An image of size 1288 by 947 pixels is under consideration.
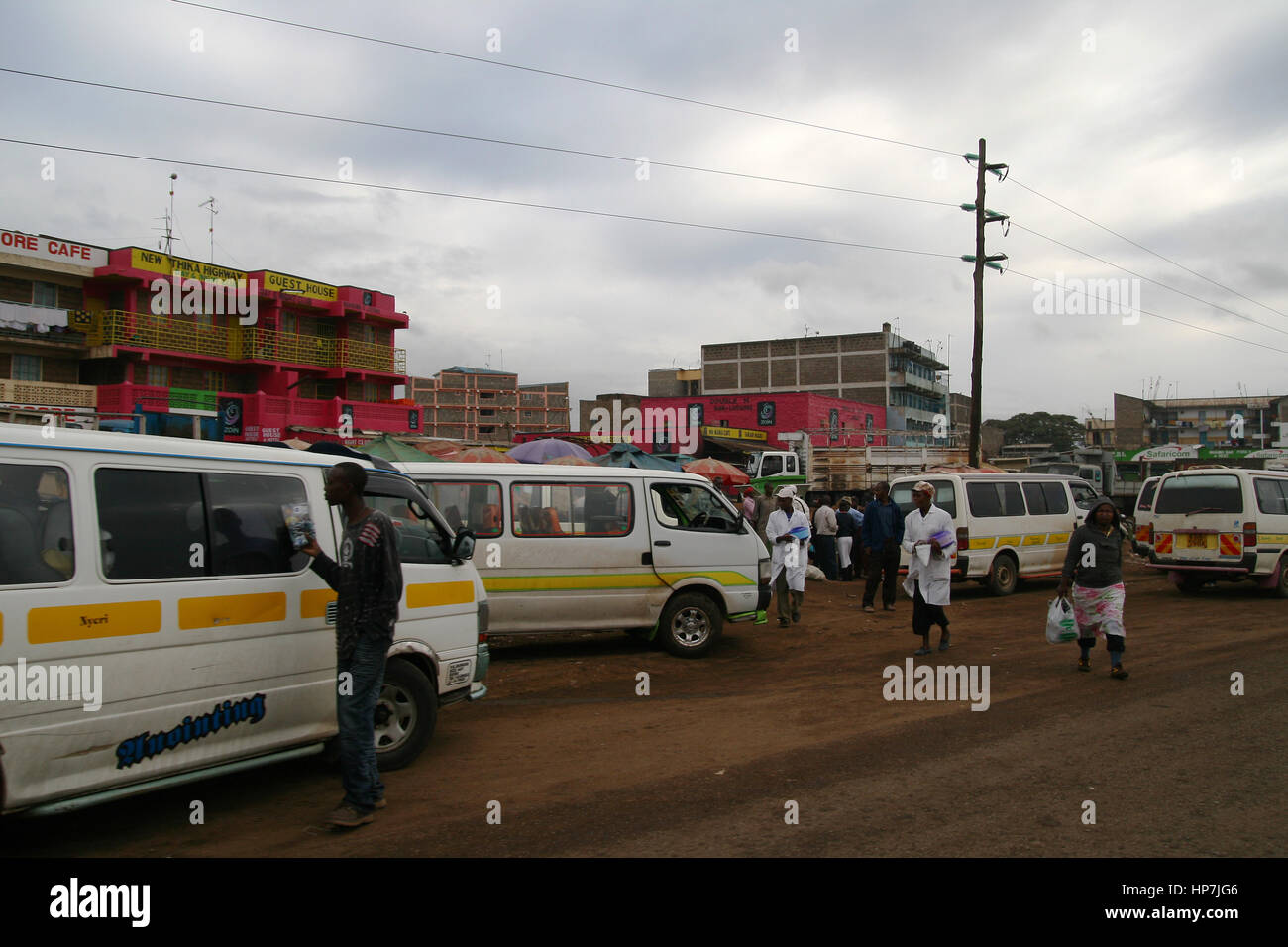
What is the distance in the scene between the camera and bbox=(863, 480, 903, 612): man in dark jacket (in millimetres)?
14438

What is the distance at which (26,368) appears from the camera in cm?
3200

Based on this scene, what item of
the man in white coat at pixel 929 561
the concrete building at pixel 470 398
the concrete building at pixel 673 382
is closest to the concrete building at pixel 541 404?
the concrete building at pixel 470 398

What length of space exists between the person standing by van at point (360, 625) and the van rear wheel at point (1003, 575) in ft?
43.9

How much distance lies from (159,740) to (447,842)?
5.41 feet

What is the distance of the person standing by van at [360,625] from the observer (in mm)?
4887

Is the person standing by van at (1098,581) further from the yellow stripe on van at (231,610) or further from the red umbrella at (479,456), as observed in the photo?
the red umbrella at (479,456)

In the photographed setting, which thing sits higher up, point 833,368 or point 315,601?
point 833,368

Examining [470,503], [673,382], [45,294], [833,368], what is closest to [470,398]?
[673,382]

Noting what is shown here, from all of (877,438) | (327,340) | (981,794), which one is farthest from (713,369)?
(981,794)

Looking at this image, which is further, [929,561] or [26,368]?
[26,368]

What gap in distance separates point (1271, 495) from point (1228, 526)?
108 cm

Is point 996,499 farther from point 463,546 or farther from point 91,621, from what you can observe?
point 91,621

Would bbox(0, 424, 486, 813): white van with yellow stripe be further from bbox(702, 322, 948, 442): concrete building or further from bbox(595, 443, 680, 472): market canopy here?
bbox(702, 322, 948, 442): concrete building
